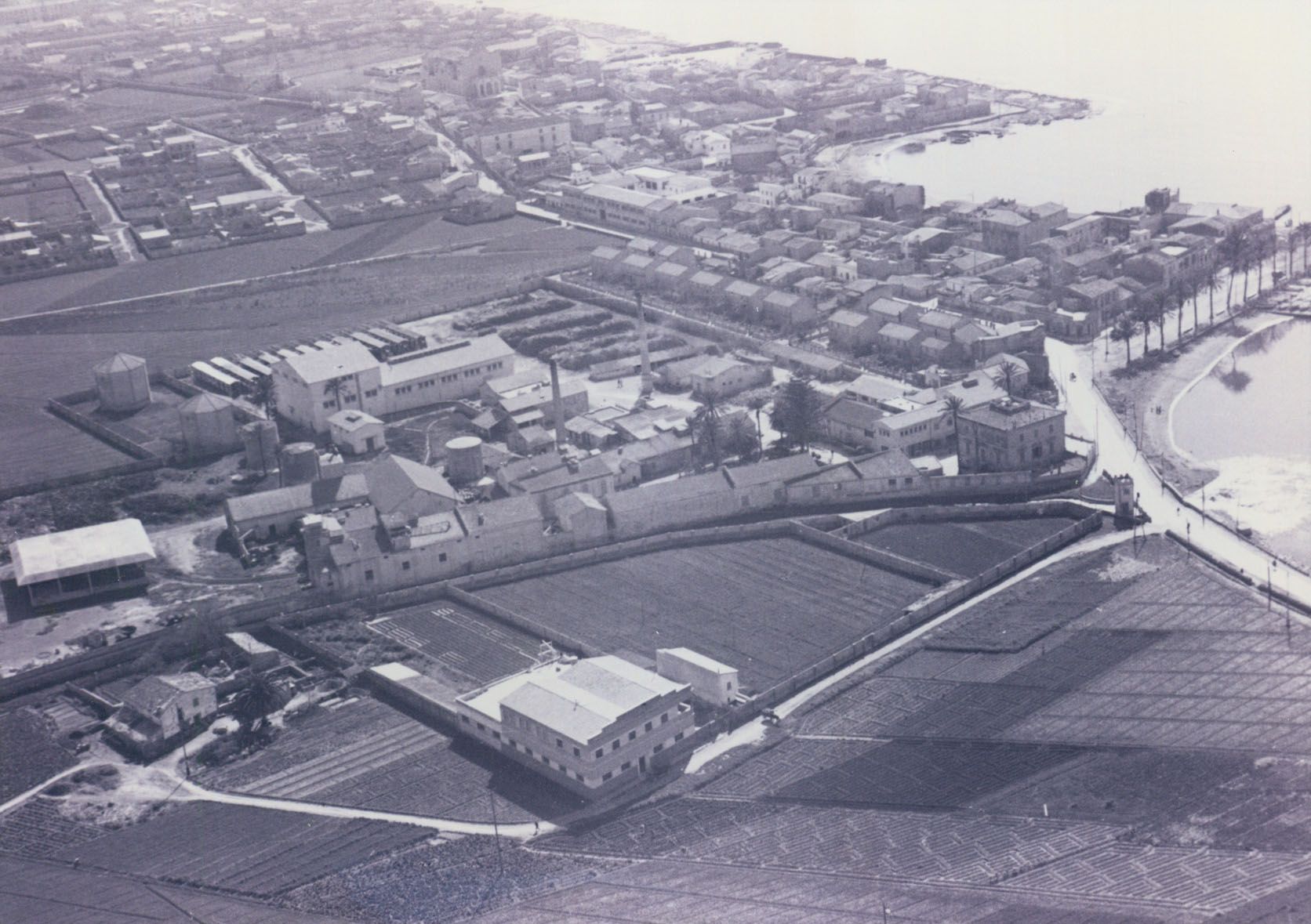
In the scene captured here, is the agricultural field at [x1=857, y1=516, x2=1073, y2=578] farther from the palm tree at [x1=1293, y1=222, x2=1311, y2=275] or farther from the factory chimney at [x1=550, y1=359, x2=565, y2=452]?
the palm tree at [x1=1293, y1=222, x2=1311, y2=275]

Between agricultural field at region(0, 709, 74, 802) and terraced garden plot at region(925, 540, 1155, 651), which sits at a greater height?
terraced garden plot at region(925, 540, 1155, 651)

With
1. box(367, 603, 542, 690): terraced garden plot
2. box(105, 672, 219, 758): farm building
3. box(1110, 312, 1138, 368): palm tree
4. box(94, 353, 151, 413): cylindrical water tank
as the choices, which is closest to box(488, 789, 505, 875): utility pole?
box(367, 603, 542, 690): terraced garden plot

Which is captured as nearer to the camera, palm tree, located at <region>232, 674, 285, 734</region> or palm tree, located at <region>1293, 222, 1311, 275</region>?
palm tree, located at <region>232, 674, 285, 734</region>

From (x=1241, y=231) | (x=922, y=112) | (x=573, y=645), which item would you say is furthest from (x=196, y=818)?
(x=922, y=112)

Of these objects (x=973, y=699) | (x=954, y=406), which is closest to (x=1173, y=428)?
(x=954, y=406)

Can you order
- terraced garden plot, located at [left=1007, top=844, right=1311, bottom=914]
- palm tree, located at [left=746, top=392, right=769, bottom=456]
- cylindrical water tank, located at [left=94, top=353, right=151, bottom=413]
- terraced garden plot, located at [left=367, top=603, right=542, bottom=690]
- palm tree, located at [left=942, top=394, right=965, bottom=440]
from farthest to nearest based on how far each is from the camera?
cylindrical water tank, located at [left=94, top=353, right=151, bottom=413] → palm tree, located at [left=746, top=392, right=769, bottom=456] → palm tree, located at [left=942, top=394, right=965, bottom=440] → terraced garden plot, located at [left=367, top=603, right=542, bottom=690] → terraced garden plot, located at [left=1007, top=844, right=1311, bottom=914]

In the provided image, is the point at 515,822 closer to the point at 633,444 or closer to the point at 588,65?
the point at 633,444

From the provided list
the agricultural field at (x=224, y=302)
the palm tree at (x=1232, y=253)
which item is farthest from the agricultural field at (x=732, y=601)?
the palm tree at (x=1232, y=253)
